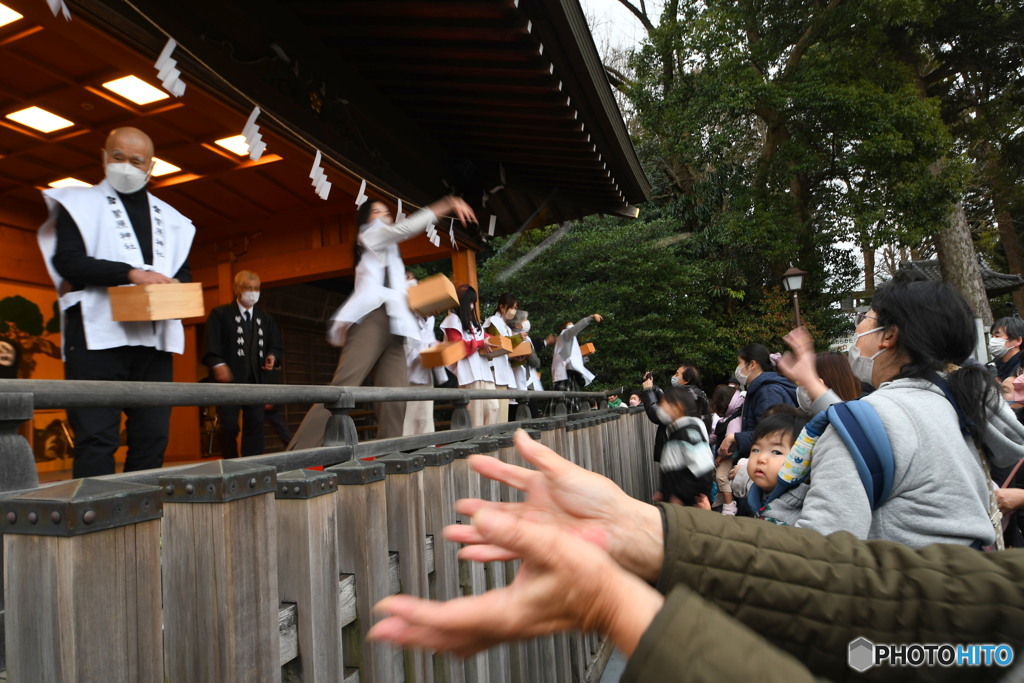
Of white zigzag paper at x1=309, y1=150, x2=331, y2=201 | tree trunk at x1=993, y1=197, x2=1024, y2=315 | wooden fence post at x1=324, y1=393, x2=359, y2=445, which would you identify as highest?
tree trunk at x1=993, y1=197, x2=1024, y2=315

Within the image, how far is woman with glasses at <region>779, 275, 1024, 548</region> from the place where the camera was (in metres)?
1.69

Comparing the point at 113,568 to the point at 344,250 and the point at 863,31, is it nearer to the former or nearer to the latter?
the point at 344,250

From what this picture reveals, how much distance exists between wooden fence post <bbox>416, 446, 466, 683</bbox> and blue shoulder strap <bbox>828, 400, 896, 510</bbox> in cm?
113

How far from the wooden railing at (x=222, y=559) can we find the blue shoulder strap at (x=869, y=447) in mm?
1148

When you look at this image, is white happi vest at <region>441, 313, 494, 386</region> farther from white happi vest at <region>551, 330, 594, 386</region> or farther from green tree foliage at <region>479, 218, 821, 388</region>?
green tree foliage at <region>479, 218, 821, 388</region>

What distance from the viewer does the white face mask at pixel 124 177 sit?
2980mm

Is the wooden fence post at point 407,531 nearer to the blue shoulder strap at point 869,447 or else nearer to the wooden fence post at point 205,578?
the wooden fence post at point 205,578

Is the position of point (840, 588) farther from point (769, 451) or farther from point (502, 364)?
point (502, 364)

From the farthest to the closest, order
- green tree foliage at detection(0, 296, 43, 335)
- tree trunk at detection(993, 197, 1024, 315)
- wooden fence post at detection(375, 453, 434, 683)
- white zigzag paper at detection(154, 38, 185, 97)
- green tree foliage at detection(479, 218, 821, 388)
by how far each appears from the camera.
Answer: tree trunk at detection(993, 197, 1024, 315), green tree foliage at detection(479, 218, 821, 388), green tree foliage at detection(0, 296, 43, 335), white zigzag paper at detection(154, 38, 185, 97), wooden fence post at detection(375, 453, 434, 683)

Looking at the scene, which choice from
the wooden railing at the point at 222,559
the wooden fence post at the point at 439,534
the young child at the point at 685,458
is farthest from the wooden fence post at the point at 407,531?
the young child at the point at 685,458

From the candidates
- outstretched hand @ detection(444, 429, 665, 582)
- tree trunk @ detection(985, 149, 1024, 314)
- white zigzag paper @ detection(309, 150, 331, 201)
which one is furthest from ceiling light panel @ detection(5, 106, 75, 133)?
tree trunk @ detection(985, 149, 1024, 314)

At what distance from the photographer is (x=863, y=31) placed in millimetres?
16234

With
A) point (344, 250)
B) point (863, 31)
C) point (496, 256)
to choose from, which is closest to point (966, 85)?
point (863, 31)

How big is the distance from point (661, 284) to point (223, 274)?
32.8ft
